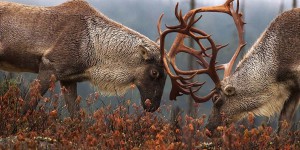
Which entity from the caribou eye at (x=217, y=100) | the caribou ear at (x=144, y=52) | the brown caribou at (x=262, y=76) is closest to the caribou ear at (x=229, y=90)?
the brown caribou at (x=262, y=76)

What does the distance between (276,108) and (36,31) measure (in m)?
3.98

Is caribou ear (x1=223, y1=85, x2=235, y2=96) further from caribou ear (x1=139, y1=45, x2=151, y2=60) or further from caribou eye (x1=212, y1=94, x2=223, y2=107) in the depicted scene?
caribou ear (x1=139, y1=45, x2=151, y2=60)

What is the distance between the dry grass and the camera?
541 centimetres

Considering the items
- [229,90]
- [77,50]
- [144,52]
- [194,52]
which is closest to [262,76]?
[229,90]

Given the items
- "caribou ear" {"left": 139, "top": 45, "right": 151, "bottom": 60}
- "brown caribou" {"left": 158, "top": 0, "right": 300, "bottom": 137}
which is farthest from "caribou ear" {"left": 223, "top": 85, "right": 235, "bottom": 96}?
"caribou ear" {"left": 139, "top": 45, "right": 151, "bottom": 60}

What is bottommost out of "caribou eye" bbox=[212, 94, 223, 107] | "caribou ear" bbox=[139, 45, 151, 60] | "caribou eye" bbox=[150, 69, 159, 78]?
"caribou eye" bbox=[212, 94, 223, 107]

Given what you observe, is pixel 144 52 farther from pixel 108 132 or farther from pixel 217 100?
pixel 108 132

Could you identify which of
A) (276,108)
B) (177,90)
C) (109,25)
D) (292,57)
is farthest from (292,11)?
(109,25)

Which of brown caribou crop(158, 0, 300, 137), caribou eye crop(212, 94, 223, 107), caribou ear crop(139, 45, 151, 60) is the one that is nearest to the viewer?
brown caribou crop(158, 0, 300, 137)

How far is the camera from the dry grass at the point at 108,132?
213 inches

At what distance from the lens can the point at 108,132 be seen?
7.05 m

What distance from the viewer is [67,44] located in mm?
9344

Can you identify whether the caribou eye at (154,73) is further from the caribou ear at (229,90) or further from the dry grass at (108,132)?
the dry grass at (108,132)

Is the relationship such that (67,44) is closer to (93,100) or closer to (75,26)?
(75,26)
